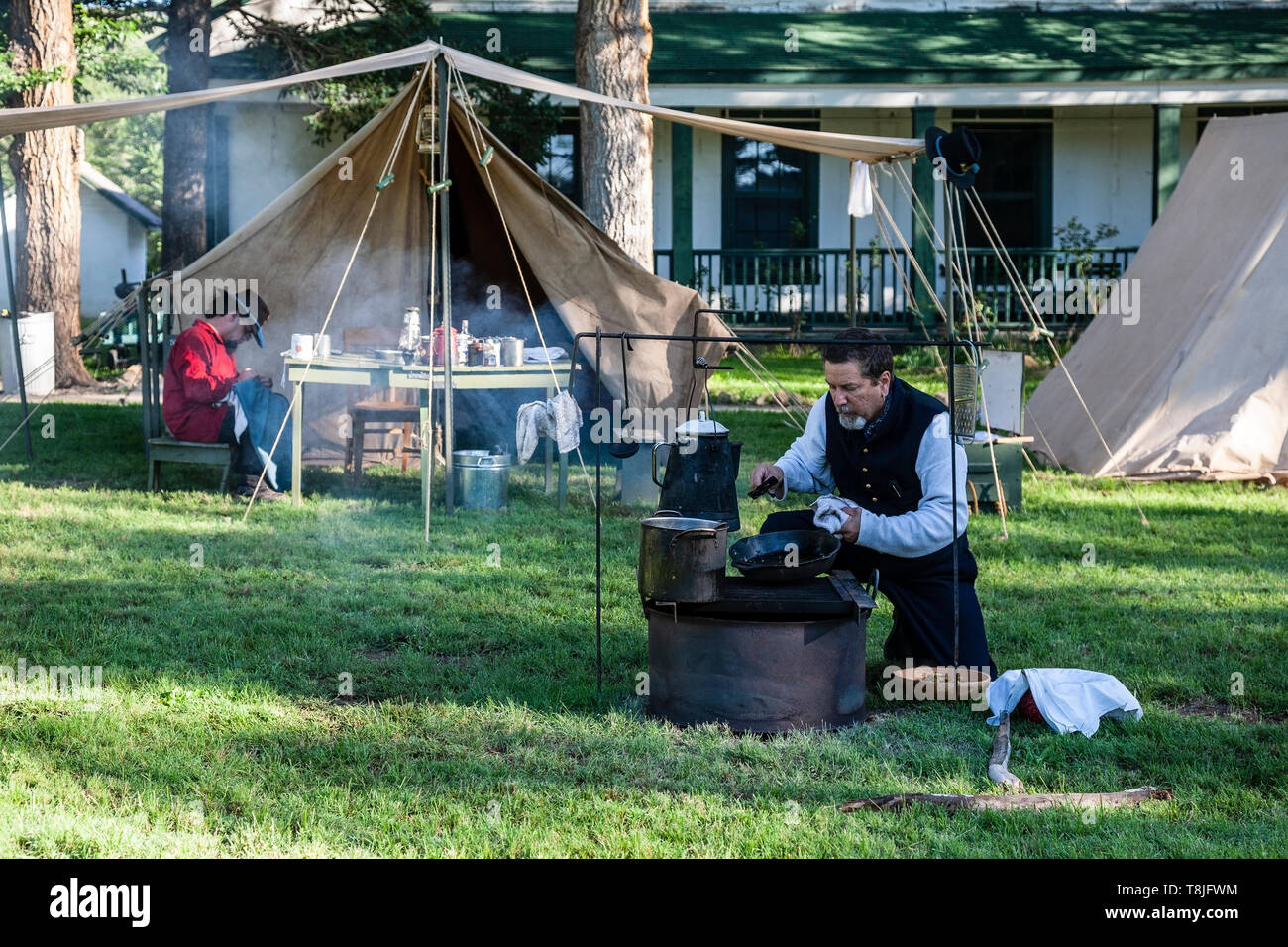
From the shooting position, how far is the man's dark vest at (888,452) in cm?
464

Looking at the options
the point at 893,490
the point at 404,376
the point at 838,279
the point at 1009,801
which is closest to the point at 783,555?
the point at 893,490

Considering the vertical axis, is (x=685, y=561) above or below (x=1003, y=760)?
above

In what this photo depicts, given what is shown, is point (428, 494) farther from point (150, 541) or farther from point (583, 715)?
point (583, 715)

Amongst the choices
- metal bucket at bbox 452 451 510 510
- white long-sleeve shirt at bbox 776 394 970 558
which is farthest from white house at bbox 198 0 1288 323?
white long-sleeve shirt at bbox 776 394 970 558

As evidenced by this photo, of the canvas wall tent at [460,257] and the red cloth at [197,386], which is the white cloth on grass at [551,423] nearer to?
the canvas wall tent at [460,257]

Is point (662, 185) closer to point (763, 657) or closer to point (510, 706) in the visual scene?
point (510, 706)

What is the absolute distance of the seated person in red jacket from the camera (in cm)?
811

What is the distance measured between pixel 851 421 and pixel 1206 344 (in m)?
5.05

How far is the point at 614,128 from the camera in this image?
1034cm

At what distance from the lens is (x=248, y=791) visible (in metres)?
3.81

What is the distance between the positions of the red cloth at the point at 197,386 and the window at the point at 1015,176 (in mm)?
10857

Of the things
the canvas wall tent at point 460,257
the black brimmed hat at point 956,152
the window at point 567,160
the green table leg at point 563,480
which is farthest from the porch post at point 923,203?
the green table leg at point 563,480

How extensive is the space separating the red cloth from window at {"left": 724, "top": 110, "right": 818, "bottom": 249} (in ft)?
31.1

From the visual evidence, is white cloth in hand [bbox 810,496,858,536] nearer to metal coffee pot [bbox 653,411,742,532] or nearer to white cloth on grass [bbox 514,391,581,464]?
metal coffee pot [bbox 653,411,742,532]
